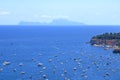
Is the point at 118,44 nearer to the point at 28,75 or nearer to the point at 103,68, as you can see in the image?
the point at 103,68

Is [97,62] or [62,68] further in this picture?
[97,62]

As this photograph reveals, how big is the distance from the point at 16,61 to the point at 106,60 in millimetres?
28917

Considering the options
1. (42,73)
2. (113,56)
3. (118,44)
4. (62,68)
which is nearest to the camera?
(42,73)

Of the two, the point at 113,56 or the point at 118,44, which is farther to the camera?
the point at 118,44

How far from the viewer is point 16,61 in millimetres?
106562

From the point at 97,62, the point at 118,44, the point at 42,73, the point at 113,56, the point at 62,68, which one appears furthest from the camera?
the point at 118,44

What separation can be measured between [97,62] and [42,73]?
2558cm

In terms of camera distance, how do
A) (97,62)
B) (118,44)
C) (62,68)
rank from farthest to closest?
(118,44), (97,62), (62,68)

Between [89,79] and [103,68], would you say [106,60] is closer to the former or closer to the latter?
[103,68]

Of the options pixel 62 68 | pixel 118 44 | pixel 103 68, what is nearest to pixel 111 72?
pixel 103 68

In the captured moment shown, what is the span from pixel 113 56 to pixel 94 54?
8.47m

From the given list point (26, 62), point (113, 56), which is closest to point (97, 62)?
point (113, 56)

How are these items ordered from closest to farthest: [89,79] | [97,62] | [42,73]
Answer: [89,79]
[42,73]
[97,62]

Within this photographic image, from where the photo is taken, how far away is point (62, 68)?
305 ft
